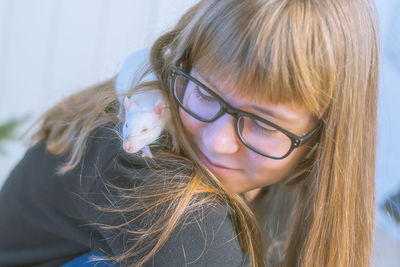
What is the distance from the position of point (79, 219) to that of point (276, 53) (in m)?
0.61

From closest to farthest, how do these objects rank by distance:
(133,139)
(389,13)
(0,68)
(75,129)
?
(133,139) → (75,129) → (389,13) → (0,68)

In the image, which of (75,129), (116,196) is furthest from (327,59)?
(75,129)

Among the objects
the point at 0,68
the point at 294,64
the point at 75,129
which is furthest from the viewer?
the point at 0,68

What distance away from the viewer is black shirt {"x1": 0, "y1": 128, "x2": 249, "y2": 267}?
91 centimetres

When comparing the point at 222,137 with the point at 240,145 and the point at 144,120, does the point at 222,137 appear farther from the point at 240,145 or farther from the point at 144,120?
the point at 144,120

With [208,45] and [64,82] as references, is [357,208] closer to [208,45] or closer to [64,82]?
[208,45]

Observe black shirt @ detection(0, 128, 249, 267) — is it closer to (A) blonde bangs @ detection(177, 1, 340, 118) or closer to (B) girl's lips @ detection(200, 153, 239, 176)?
(B) girl's lips @ detection(200, 153, 239, 176)

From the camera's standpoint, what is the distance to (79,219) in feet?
3.72

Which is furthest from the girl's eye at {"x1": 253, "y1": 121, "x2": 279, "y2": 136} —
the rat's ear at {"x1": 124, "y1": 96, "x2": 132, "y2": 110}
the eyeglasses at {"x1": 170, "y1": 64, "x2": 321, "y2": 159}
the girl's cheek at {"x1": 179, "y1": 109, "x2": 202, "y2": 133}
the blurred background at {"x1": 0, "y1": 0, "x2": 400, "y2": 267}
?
the blurred background at {"x1": 0, "y1": 0, "x2": 400, "y2": 267}

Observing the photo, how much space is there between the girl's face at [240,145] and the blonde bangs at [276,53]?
24 millimetres

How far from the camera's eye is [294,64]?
0.86 meters

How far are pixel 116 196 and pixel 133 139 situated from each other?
127mm

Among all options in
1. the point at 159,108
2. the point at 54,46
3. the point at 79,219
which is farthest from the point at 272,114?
the point at 54,46

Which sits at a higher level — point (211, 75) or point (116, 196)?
point (211, 75)
